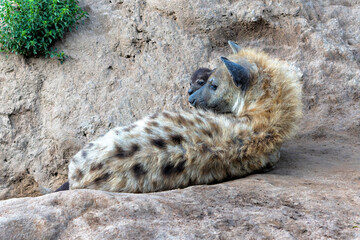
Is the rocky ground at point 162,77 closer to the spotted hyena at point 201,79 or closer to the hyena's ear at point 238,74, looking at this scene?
the spotted hyena at point 201,79

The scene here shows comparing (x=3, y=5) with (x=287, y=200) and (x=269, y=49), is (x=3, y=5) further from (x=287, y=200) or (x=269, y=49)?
(x=287, y=200)

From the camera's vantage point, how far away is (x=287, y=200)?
1932 millimetres

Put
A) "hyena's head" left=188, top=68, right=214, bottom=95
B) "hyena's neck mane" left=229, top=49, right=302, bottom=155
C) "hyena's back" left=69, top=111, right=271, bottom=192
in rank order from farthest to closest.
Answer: "hyena's head" left=188, top=68, right=214, bottom=95 → "hyena's neck mane" left=229, top=49, right=302, bottom=155 → "hyena's back" left=69, top=111, right=271, bottom=192

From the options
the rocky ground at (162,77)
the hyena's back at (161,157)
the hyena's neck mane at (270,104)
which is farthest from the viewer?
the rocky ground at (162,77)

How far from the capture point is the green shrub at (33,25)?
3764 mm

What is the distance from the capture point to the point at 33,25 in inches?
148

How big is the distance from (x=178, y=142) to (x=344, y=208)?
3.15 feet

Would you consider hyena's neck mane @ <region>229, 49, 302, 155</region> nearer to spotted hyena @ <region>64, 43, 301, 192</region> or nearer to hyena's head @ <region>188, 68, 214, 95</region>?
spotted hyena @ <region>64, 43, 301, 192</region>

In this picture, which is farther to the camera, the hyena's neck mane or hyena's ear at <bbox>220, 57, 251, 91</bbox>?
hyena's ear at <bbox>220, 57, 251, 91</bbox>

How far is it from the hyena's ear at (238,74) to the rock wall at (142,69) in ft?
3.97

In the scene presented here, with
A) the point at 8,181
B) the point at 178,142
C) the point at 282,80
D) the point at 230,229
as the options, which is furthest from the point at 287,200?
the point at 8,181

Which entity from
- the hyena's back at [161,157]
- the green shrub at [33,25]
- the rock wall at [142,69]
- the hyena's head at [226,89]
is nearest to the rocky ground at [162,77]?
the rock wall at [142,69]

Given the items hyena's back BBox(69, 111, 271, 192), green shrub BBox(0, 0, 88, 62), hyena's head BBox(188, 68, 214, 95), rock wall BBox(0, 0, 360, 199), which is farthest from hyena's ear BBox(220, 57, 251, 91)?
green shrub BBox(0, 0, 88, 62)

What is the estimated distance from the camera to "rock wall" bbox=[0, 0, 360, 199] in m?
3.80
